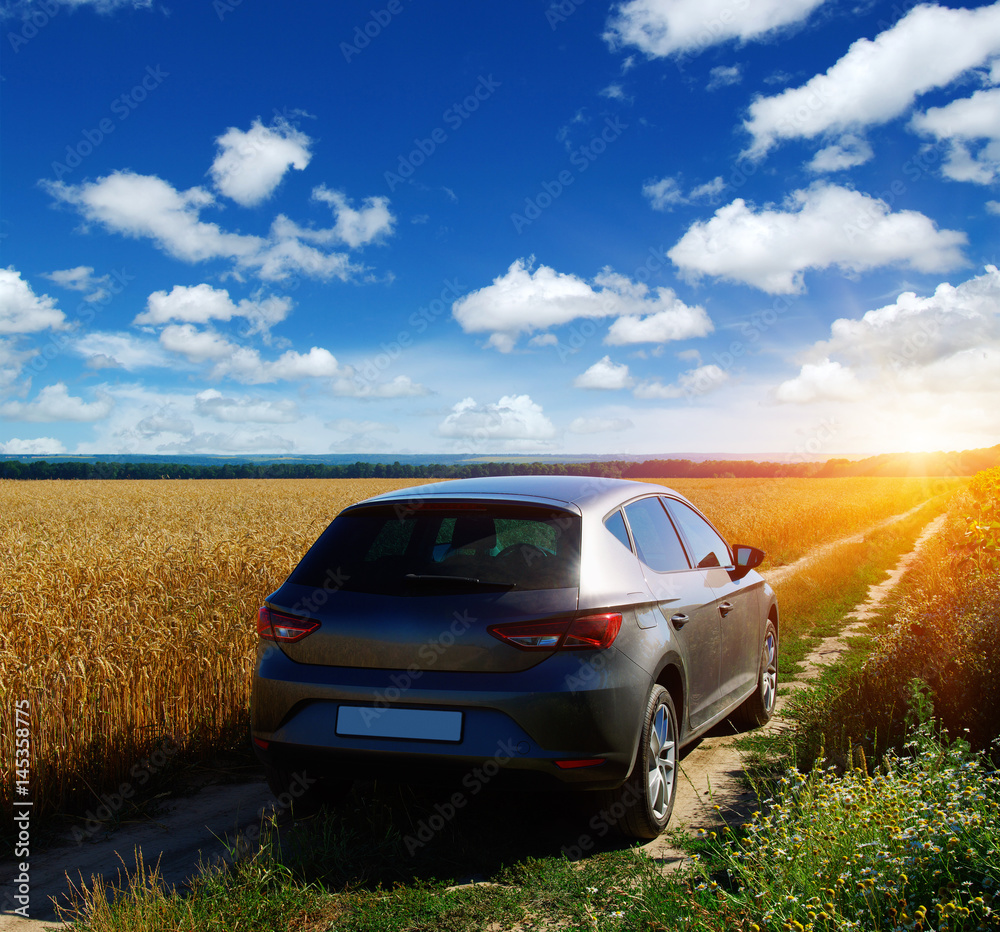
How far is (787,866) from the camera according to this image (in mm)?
2705

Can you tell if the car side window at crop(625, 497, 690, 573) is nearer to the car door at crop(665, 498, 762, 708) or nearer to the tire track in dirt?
the car door at crop(665, 498, 762, 708)

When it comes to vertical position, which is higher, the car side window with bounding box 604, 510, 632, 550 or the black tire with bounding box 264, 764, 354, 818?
the car side window with bounding box 604, 510, 632, 550

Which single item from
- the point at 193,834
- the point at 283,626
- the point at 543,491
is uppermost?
the point at 543,491

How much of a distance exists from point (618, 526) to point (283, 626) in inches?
69.3

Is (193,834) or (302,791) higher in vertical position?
(302,791)

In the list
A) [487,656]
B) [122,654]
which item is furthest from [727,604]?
[122,654]

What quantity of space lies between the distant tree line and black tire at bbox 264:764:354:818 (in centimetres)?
6589

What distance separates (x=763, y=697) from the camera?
588 centimetres

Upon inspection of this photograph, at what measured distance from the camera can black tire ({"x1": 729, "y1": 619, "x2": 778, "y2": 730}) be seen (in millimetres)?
5742

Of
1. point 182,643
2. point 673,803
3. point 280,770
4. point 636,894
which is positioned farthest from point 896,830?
point 182,643

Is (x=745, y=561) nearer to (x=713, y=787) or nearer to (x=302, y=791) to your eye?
(x=713, y=787)

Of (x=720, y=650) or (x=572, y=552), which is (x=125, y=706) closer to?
(x=572, y=552)

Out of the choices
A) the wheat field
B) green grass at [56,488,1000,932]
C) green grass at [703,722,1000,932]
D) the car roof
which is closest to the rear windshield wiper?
the car roof

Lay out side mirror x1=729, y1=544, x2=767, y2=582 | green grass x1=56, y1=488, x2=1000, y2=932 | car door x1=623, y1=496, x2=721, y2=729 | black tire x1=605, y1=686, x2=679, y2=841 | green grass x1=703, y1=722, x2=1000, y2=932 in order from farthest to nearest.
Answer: side mirror x1=729, y1=544, x2=767, y2=582 < car door x1=623, y1=496, x2=721, y2=729 < black tire x1=605, y1=686, x2=679, y2=841 < green grass x1=56, y1=488, x2=1000, y2=932 < green grass x1=703, y1=722, x2=1000, y2=932
